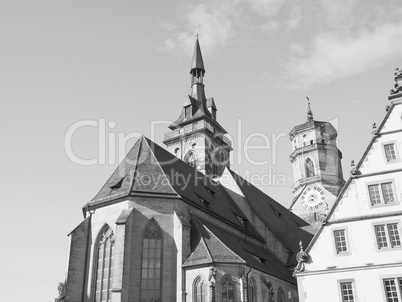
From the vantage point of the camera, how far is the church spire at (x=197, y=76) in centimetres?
5450

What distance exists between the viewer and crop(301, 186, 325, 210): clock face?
49947 millimetres

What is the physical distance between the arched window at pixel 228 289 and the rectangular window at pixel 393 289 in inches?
300

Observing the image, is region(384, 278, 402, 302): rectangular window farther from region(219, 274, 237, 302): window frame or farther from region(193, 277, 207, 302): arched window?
region(193, 277, 207, 302): arched window

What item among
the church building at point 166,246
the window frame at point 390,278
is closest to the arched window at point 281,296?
the church building at point 166,246

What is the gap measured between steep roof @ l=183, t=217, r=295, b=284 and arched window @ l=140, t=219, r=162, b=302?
5.62ft

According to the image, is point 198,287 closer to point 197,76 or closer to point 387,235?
point 387,235

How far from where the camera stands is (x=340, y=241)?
21281 millimetres

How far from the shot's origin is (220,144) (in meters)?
51.9

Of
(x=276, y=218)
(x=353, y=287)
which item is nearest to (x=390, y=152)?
(x=353, y=287)

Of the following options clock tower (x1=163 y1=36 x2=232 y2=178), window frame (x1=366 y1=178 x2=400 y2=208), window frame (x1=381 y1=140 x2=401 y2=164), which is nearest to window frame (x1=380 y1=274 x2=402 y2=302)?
window frame (x1=366 y1=178 x2=400 y2=208)

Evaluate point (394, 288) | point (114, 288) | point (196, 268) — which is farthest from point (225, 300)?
point (394, 288)

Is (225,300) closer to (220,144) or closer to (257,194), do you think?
(257,194)

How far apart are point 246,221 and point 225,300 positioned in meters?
13.1

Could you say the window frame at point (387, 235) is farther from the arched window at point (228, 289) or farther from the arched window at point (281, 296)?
the arched window at point (281, 296)
